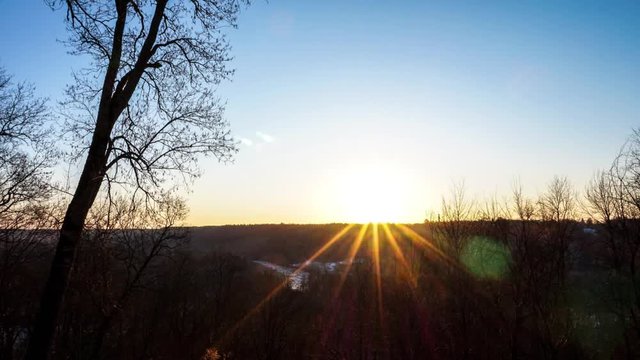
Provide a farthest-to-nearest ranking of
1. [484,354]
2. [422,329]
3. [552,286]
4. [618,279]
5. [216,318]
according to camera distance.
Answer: [216,318] < [422,329] < [618,279] < [552,286] < [484,354]

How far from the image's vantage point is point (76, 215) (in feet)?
19.3

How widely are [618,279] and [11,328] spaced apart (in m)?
33.8

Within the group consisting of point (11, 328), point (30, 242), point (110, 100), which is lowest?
point (11, 328)

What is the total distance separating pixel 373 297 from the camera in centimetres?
5041

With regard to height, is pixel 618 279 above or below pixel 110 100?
below

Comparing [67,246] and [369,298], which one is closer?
[67,246]

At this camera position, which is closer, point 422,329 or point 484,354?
point 484,354

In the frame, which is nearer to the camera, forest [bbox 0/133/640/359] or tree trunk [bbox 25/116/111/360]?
tree trunk [bbox 25/116/111/360]

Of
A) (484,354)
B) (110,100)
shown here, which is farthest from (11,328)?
(484,354)

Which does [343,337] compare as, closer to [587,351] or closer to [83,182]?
[587,351]

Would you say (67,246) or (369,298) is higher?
(67,246)

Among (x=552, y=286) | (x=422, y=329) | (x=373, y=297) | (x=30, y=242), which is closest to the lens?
(x=30, y=242)

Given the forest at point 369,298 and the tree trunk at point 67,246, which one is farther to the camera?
the forest at point 369,298

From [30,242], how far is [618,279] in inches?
1277
